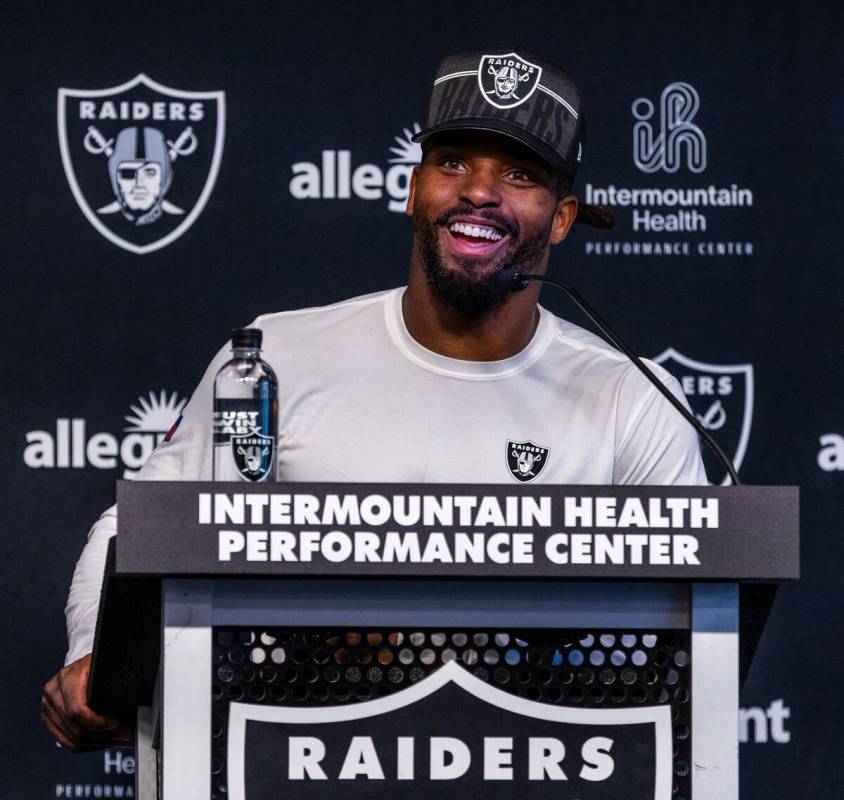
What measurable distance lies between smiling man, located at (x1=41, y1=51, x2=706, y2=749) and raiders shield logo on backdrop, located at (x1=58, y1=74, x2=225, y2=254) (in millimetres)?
819

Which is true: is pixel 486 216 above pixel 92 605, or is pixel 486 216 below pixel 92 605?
above

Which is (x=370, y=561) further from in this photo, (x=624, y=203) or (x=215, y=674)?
(x=624, y=203)

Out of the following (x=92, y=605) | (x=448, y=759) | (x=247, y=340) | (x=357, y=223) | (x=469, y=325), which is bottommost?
(x=448, y=759)

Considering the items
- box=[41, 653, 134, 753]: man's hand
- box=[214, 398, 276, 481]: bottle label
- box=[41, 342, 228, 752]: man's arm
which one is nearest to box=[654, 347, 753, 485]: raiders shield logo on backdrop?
box=[41, 342, 228, 752]: man's arm

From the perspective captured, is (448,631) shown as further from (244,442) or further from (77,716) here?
(77,716)

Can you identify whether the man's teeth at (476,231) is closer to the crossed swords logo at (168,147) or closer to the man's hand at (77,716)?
→ the man's hand at (77,716)

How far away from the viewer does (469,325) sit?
6.01 feet

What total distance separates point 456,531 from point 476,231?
74cm

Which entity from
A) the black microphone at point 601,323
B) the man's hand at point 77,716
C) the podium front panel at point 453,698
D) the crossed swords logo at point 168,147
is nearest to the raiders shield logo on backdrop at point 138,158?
the crossed swords logo at point 168,147

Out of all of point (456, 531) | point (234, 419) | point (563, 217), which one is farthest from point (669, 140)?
point (456, 531)

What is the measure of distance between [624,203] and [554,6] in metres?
0.40

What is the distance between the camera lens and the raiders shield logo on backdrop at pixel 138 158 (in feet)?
8.73

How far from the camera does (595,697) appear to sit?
3.65 ft

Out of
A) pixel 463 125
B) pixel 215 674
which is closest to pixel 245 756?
pixel 215 674
